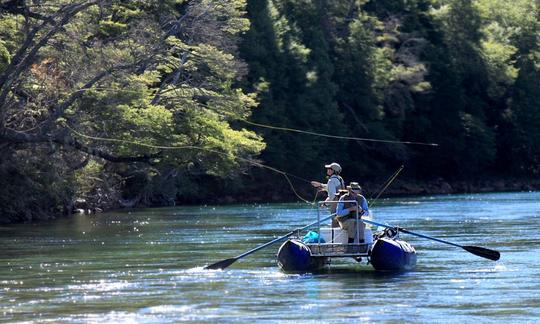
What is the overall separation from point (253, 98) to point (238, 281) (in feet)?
130

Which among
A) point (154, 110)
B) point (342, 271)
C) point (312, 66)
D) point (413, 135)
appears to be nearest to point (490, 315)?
point (342, 271)

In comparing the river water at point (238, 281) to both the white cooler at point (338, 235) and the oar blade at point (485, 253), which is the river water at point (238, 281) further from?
the white cooler at point (338, 235)

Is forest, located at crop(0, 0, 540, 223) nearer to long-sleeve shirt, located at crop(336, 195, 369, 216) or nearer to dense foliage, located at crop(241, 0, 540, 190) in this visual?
dense foliage, located at crop(241, 0, 540, 190)

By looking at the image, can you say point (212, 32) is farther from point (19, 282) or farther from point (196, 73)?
point (19, 282)

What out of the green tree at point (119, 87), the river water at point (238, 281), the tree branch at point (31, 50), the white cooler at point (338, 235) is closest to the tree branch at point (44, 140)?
the green tree at point (119, 87)

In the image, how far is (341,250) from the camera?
76.9 ft

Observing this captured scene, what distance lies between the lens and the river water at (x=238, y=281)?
738 inches

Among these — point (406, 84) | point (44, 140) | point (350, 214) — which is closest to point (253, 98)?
point (406, 84)

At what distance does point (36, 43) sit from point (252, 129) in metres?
25.5

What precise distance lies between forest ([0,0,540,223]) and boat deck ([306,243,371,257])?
12214 millimetres

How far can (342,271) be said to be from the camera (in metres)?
24.2

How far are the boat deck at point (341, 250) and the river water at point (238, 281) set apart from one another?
40 cm

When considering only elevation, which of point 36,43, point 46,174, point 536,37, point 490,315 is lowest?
point 490,315

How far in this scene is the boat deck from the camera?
23.4m
